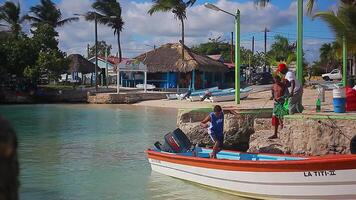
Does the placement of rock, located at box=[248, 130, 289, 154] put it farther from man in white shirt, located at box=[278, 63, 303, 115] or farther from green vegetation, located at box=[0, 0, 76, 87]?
green vegetation, located at box=[0, 0, 76, 87]

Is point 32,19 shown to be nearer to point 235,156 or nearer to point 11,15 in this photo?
point 11,15

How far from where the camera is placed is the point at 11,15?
2076 inches

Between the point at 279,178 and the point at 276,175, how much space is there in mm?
69

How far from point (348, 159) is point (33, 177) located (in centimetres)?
750

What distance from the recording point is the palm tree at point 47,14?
5469 centimetres

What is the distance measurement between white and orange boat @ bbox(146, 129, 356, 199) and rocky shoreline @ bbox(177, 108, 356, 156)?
5.99 feet

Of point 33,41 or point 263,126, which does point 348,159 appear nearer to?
point 263,126

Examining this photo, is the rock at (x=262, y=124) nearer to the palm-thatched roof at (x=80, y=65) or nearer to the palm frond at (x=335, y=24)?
the palm frond at (x=335, y=24)

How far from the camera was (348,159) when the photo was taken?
7105 mm

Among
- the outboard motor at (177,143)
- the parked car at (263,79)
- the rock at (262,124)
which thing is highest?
the parked car at (263,79)

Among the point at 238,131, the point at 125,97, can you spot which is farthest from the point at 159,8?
the point at 238,131

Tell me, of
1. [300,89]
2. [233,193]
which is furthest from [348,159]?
[300,89]

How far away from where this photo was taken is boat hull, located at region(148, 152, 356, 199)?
289 inches

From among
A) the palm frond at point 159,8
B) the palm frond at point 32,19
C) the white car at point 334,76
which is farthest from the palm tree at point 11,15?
the white car at point 334,76
